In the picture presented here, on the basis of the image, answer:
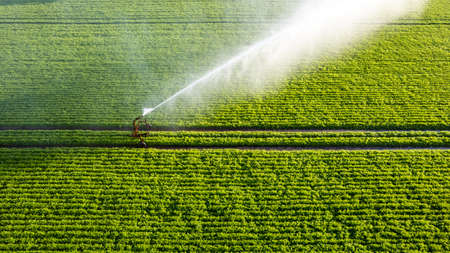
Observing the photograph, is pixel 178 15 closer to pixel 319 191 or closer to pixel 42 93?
pixel 42 93

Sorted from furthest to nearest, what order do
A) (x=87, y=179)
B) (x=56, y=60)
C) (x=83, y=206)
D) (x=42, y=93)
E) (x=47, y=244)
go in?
1. (x=56, y=60)
2. (x=42, y=93)
3. (x=87, y=179)
4. (x=83, y=206)
5. (x=47, y=244)

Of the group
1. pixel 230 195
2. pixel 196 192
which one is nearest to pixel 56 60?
pixel 196 192

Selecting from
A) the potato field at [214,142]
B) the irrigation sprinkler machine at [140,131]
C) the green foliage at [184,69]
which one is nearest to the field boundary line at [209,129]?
the potato field at [214,142]

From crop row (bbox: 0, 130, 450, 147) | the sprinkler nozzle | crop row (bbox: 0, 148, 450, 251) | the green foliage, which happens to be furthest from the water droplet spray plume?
crop row (bbox: 0, 148, 450, 251)

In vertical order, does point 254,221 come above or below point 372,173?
below

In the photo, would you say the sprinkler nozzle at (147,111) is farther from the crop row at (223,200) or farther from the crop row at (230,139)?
the crop row at (223,200)

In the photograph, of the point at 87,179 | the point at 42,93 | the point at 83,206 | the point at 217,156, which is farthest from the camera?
the point at 42,93

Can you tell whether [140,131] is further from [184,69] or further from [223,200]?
[223,200]

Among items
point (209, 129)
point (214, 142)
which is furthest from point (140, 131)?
point (214, 142)
